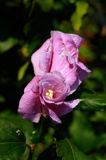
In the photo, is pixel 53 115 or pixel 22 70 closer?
pixel 53 115

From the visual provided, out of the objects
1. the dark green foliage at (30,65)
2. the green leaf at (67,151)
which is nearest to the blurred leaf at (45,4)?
the dark green foliage at (30,65)

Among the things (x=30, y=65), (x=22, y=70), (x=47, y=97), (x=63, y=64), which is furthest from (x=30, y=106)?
(x=30, y=65)

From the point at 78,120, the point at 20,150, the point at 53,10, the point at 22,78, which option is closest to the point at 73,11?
the point at 53,10

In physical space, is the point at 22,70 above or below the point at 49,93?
below

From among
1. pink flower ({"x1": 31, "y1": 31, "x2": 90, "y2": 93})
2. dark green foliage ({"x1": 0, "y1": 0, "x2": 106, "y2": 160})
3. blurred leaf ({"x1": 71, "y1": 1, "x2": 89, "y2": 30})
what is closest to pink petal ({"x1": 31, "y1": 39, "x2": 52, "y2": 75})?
pink flower ({"x1": 31, "y1": 31, "x2": 90, "y2": 93})

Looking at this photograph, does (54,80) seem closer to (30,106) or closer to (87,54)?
(30,106)

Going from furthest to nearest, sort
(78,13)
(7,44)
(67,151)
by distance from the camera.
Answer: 1. (7,44)
2. (78,13)
3. (67,151)

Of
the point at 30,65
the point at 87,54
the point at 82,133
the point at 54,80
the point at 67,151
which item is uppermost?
the point at 54,80
